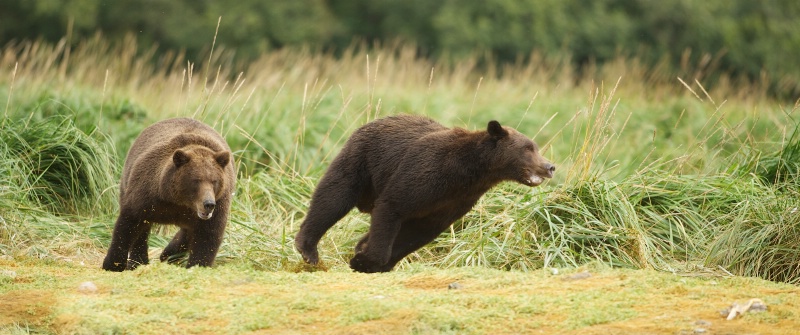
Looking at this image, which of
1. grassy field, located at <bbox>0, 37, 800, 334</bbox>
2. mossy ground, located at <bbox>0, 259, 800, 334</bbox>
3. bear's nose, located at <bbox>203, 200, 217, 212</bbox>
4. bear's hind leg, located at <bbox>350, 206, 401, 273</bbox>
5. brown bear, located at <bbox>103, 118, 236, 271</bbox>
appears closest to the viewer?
mossy ground, located at <bbox>0, 259, 800, 334</bbox>

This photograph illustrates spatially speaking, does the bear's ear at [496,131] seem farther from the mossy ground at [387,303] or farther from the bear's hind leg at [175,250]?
the bear's hind leg at [175,250]

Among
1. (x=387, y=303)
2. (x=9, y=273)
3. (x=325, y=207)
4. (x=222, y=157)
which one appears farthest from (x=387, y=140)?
(x=9, y=273)

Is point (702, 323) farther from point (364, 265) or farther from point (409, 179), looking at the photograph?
point (364, 265)

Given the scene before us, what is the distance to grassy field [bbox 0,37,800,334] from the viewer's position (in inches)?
201

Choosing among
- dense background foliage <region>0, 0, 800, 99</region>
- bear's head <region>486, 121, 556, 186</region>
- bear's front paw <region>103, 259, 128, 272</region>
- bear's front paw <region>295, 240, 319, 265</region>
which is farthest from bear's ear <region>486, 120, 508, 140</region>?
dense background foliage <region>0, 0, 800, 99</region>

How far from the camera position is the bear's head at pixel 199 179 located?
22.0 ft

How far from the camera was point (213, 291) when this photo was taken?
5.68 metres

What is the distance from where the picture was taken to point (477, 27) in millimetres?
27781

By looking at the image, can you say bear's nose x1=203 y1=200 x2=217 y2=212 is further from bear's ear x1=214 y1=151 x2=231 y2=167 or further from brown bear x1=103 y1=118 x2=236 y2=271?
bear's ear x1=214 y1=151 x2=231 y2=167

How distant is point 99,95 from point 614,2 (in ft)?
68.0

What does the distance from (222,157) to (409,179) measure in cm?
130

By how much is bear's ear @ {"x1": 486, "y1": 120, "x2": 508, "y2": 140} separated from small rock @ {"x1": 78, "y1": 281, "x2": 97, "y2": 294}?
2.83 meters

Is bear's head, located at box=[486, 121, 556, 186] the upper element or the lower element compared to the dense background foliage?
upper

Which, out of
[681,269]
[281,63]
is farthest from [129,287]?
[281,63]
